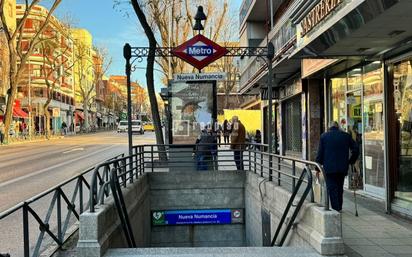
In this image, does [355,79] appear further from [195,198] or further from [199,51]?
[195,198]

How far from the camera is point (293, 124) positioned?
21094mm

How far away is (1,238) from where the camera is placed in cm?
759

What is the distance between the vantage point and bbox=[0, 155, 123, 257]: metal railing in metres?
5.44

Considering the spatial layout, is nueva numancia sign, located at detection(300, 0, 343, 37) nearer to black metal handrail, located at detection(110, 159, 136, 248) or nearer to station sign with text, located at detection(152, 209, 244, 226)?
black metal handrail, located at detection(110, 159, 136, 248)

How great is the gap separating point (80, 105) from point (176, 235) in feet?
303

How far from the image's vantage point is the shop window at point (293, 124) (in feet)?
65.0

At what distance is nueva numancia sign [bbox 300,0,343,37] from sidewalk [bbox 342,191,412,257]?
11.7 ft

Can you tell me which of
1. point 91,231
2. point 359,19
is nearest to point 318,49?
point 359,19

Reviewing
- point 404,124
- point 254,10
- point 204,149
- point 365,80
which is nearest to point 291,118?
point 254,10

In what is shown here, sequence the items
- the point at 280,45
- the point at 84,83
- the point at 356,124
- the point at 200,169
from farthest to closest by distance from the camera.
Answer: the point at 84,83, the point at 280,45, the point at 200,169, the point at 356,124

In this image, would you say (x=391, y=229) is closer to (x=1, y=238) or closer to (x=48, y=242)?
(x=48, y=242)

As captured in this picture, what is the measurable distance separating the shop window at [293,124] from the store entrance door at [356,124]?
21.6 feet

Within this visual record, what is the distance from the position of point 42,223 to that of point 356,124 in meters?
8.69

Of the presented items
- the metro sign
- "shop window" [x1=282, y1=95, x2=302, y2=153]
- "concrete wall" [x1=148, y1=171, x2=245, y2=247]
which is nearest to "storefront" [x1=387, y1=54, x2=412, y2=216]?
the metro sign
